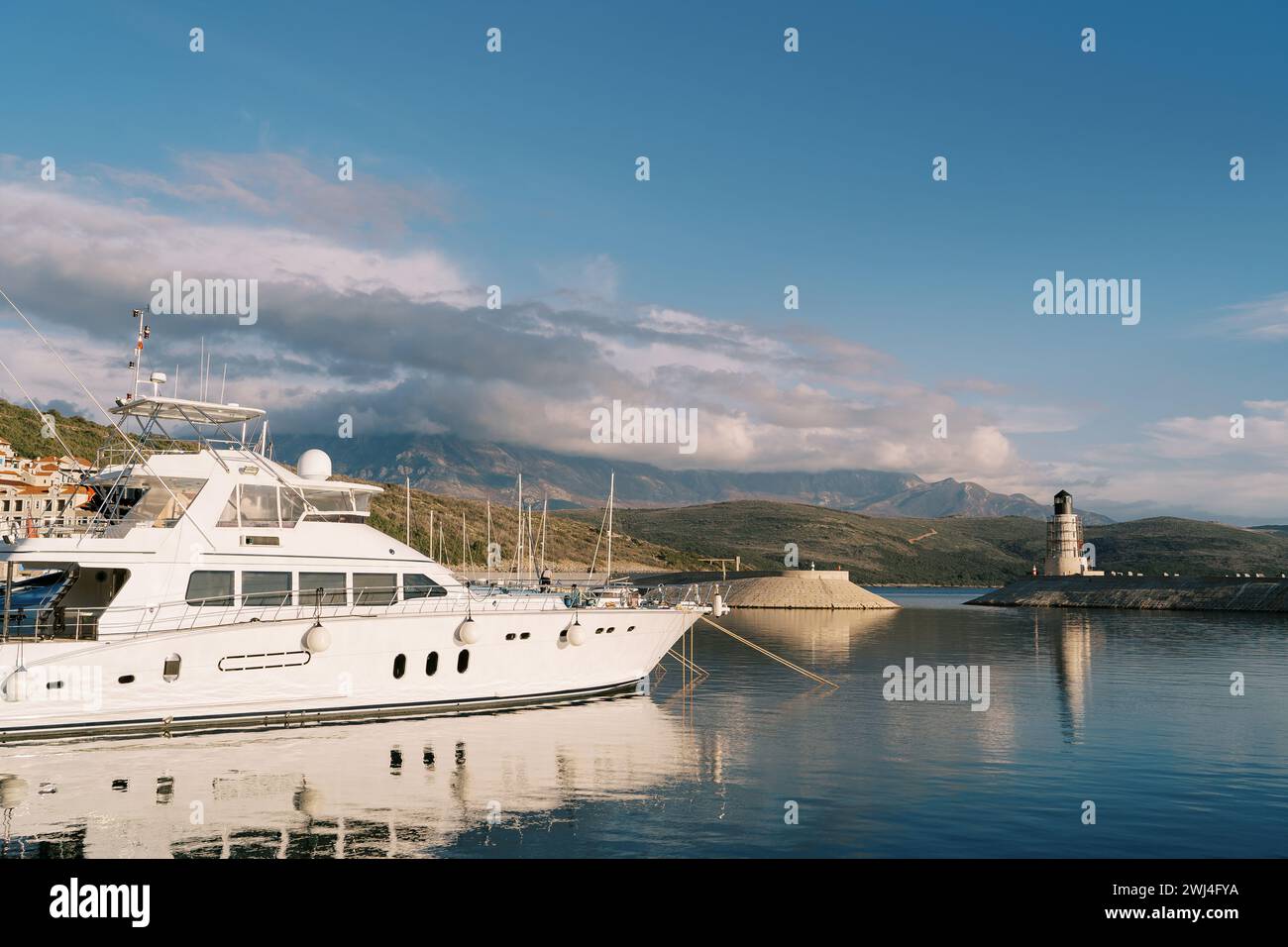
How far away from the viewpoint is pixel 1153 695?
1378 inches

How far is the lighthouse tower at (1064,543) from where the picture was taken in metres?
129

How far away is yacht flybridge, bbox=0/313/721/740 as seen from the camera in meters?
22.9

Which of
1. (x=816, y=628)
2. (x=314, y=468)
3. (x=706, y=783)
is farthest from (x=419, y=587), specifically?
(x=816, y=628)

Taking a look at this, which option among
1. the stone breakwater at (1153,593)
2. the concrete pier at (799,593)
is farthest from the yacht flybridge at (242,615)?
the stone breakwater at (1153,593)

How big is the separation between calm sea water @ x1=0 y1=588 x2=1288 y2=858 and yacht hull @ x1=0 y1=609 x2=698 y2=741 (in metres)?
0.71

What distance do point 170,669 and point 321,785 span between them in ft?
21.1

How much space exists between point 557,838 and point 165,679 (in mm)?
12648

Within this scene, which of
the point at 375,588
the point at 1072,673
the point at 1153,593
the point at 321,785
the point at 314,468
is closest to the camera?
the point at 321,785

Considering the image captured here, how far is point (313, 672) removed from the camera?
25234mm

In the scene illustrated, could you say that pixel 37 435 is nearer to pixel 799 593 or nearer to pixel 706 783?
pixel 799 593

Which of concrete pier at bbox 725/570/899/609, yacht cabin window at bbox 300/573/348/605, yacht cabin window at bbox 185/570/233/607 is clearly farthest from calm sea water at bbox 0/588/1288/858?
concrete pier at bbox 725/570/899/609

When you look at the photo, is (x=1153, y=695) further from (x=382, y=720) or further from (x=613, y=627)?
(x=382, y=720)
